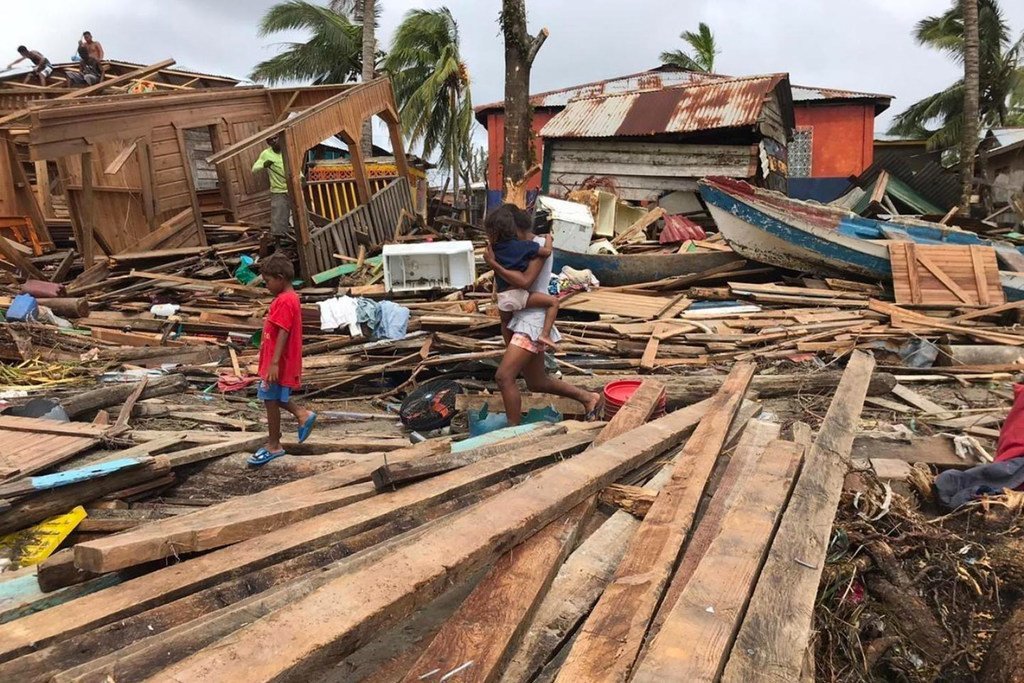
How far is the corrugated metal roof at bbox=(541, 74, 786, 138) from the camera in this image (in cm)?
1373

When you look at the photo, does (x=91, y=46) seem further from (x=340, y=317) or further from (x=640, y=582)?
(x=640, y=582)

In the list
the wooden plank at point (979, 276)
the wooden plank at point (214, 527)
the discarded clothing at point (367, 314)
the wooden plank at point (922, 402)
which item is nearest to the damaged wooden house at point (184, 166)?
the discarded clothing at point (367, 314)

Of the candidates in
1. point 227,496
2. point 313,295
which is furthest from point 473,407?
point 313,295

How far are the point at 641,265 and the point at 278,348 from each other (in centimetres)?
690

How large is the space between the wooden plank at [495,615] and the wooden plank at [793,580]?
2.07ft

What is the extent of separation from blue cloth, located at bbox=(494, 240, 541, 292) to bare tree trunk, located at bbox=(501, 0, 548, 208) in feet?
19.9

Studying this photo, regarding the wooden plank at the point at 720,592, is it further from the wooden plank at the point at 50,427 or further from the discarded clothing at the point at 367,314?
the discarded clothing at the point at 367,314

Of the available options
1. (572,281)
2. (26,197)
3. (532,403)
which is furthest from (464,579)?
(26,197)

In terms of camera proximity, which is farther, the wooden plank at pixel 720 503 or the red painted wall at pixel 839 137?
the red painted wall at pixel 839 137

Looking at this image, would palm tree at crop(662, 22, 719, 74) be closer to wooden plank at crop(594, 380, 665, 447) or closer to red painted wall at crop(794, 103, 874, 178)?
red painted wall at crop(794, 103, 874, 178)

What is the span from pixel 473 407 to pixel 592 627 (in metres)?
4.12

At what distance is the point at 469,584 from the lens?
8.55ft

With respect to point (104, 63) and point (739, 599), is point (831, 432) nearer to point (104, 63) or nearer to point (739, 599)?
point (739, 599)

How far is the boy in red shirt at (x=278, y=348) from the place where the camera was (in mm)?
5270
